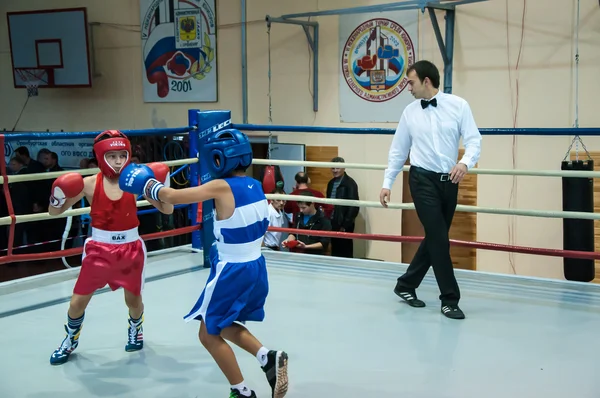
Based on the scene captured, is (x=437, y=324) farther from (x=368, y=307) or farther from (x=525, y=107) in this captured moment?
(x=525, y=107)

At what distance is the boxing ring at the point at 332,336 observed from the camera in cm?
244

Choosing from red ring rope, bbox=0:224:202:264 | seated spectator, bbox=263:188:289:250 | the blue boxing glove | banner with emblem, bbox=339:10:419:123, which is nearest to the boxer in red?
the blue boxing glove

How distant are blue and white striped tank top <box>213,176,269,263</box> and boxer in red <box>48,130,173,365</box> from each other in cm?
53

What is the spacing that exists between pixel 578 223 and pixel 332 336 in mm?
2939

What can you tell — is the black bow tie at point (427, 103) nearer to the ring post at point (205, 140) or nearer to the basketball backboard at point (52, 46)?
the ring post at point (205, 140)

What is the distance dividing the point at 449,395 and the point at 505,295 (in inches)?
52.4

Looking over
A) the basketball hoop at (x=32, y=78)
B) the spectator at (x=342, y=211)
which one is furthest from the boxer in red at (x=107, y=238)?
the basketball hoop at (x=32, y=78)

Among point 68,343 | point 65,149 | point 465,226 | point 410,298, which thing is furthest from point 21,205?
point 410,298

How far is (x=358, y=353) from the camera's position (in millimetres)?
2729

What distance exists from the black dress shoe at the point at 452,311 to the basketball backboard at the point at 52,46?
6719 mm

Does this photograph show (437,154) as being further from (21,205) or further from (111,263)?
(21,205)

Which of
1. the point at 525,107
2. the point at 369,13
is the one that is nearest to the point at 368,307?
the point at 525,107

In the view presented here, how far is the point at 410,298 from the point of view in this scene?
11.0 ft

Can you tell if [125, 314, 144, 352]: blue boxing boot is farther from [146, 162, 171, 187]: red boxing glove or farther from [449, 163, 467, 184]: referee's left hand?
[449, 163, 467, 184]: referee's left hand
